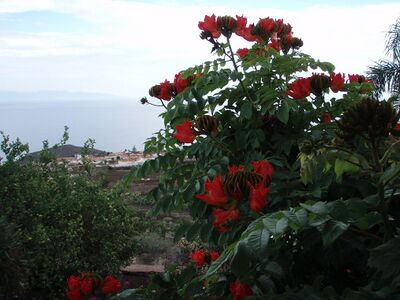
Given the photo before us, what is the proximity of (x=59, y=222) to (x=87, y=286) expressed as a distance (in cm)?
143

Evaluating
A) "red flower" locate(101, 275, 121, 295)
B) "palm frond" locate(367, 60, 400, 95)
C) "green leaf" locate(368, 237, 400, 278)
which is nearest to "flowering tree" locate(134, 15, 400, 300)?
"green leaf" locate(368, 237, 400, 278)

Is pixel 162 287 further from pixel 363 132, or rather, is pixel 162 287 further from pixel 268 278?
pixel 363 132

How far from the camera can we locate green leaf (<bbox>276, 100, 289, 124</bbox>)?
5.50 feet

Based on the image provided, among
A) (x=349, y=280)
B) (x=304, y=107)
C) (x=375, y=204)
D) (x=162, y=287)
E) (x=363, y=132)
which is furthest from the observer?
(x=304, y=107)

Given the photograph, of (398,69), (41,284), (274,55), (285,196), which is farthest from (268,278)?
(398,69)

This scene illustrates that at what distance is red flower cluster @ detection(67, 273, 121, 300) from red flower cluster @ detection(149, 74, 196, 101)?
0.74 metres

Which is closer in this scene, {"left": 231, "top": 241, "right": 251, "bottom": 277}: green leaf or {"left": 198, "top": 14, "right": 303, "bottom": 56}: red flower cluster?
{"left": 231, "top": 241, "right": 251, "bottom": 277}: green leaf

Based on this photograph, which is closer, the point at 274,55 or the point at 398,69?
the point at 274,55

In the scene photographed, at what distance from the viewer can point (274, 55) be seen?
2.01 m

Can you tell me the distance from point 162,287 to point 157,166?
1.58 ft

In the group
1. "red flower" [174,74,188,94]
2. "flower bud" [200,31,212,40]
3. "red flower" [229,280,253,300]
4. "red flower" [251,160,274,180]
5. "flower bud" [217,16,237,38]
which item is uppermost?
"flower bud" [217,16,237,38]

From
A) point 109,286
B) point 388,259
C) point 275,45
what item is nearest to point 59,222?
point 109,286

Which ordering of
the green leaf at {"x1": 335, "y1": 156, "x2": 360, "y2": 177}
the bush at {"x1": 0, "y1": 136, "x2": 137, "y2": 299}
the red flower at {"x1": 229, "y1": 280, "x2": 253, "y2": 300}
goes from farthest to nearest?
the bush at {"x1": 0, "y1": 136, "x2": 137, "y2": 299}, the red flower at {"x1": 229, "y1": 280, "x2": 253, "y2": 300}, the green leaf at {"x1": 335, "y1": 156, "x2": 360, "y2": 177}

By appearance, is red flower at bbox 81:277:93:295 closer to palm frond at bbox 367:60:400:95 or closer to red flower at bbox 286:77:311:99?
red flower at bbox 286:77:311:99
